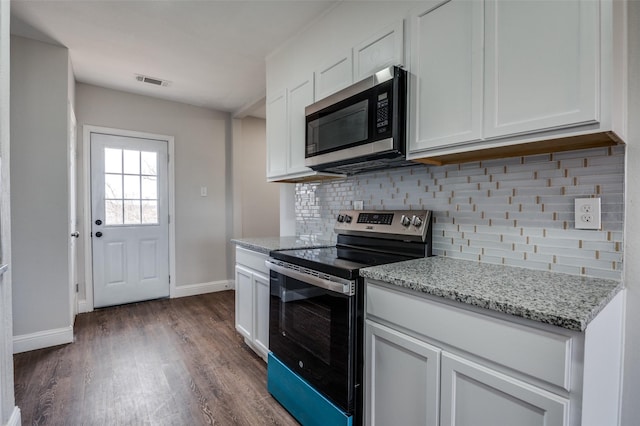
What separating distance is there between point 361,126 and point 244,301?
165 cm

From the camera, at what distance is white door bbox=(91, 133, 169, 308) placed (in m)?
3.61

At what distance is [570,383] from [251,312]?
2.00m

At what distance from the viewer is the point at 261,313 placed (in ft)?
7.48

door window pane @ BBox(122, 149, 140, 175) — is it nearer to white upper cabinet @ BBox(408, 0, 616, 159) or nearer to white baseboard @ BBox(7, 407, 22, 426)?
white baseboard @ BBox(7, 407, 22, 426)

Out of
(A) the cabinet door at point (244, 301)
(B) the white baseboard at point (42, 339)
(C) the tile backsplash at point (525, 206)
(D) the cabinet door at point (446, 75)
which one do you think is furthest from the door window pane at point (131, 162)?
(D) the cabinet door at point (446, 75)

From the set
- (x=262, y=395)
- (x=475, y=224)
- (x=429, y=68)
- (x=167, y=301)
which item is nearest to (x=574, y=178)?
(x=475, y=224)

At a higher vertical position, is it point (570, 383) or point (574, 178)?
point (574, 178)

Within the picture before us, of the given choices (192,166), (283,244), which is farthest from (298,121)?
(192,166)

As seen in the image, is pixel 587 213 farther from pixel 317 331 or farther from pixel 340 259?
pixel 317 331

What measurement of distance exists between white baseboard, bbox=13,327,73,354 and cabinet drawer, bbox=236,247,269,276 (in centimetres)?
164

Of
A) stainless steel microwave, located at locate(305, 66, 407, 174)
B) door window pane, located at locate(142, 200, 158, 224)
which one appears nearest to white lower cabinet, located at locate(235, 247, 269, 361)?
stainless steel microwave, located at locate(305, 66, 407, 174)

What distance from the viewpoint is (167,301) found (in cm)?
395

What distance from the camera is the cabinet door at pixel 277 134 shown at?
8.36ft

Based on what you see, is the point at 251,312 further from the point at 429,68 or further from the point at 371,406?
the point at 429,68
